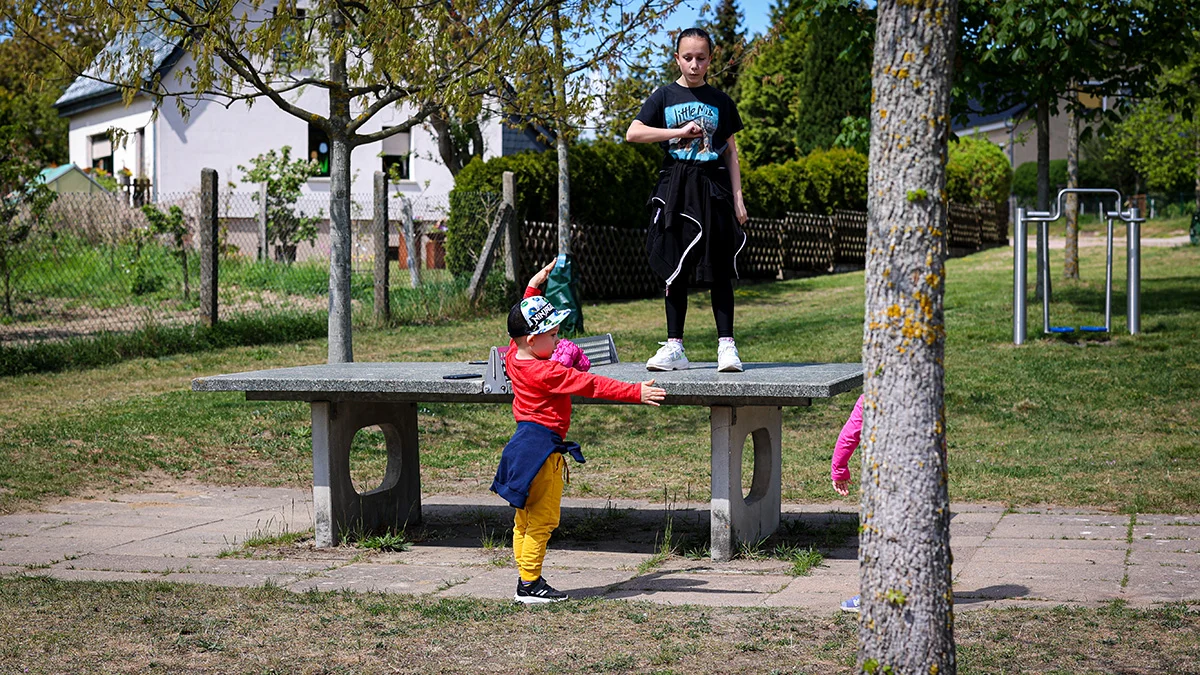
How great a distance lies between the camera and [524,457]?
507 centimetres

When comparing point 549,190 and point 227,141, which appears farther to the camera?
point 227,141

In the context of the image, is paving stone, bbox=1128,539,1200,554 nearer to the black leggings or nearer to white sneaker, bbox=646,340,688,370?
the black leggings

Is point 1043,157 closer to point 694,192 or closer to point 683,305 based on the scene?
point 683,305

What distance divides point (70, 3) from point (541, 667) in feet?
20.2

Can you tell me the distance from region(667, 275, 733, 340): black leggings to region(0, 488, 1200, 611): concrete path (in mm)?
1119

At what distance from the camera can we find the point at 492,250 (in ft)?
56.2

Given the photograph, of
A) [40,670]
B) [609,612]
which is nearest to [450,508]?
[609,612]

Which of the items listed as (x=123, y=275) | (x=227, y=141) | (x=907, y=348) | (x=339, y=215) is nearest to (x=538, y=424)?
(x=907, y=348)

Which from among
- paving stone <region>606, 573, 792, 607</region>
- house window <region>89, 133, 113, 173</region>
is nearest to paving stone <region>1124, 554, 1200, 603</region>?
paving stone <region>606, 573, 792, 607</region>

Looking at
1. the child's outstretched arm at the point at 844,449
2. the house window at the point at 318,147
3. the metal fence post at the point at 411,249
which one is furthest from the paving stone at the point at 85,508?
the house window at the point at 318,147

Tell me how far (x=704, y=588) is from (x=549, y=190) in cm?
1392

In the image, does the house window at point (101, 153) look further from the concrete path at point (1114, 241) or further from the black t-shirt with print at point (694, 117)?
the black t-shirt with print at point (694, 117)

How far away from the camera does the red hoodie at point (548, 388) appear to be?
5.05 metres

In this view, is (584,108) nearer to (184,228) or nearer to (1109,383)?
(1109,383)
